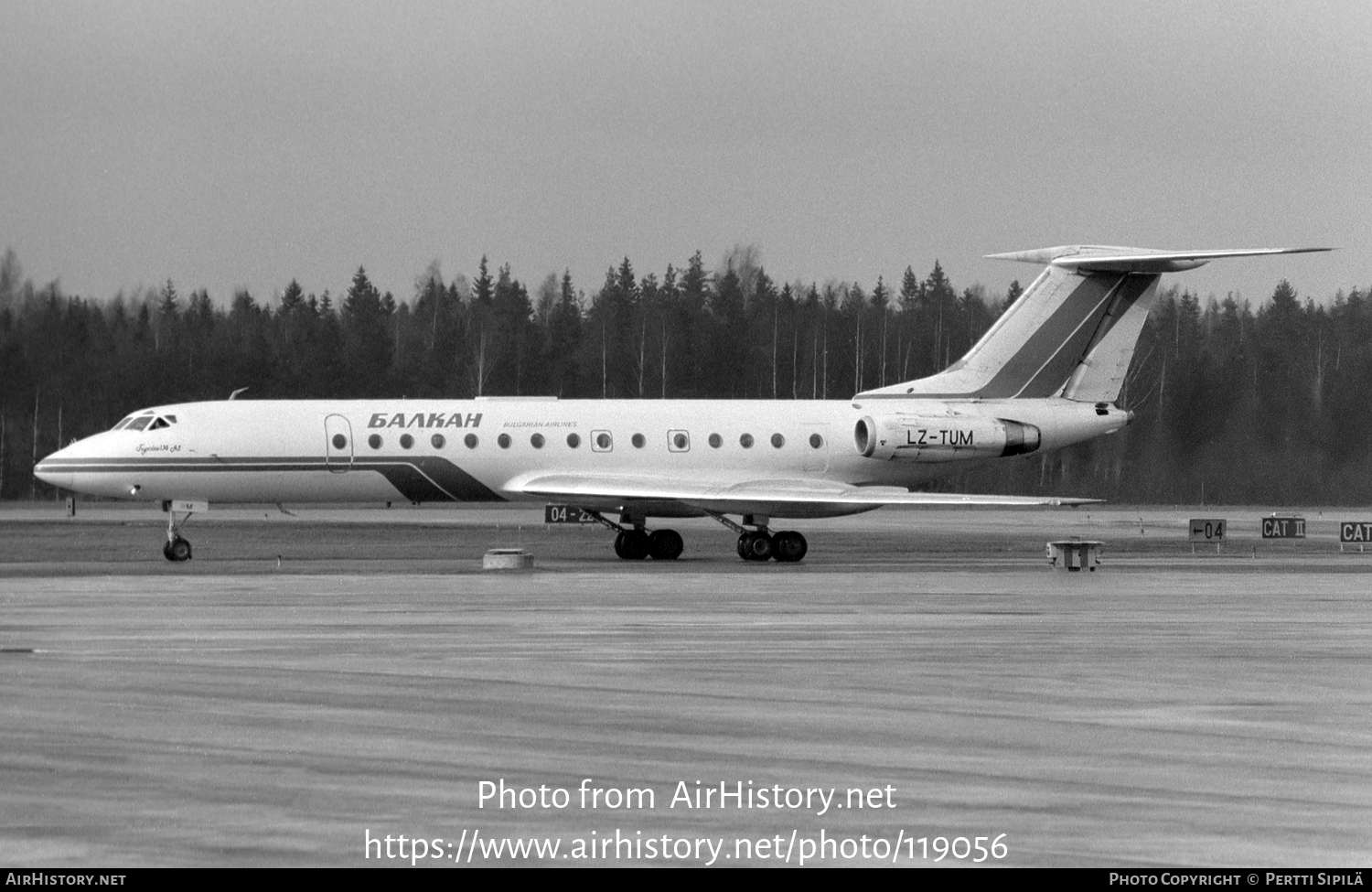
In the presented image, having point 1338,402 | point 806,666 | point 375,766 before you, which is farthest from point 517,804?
point 1338,402

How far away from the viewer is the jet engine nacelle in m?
32.6

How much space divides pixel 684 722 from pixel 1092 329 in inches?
948

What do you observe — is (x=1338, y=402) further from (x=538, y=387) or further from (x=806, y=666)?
(x=806, y=666)

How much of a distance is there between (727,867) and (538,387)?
2522 inches

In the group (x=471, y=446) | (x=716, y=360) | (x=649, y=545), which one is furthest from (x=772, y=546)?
(x=716, y=360)

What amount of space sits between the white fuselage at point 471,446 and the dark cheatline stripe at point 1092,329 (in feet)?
1.73

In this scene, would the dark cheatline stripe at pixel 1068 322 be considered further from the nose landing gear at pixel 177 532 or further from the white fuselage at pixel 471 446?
the nose landing gear at pixel 177 532

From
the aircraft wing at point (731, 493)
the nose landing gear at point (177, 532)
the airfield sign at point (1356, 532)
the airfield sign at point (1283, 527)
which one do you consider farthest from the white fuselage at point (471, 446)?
the airfield sign at point (1283, 527)

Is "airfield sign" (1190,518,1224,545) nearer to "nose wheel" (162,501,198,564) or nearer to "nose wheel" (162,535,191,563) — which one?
"nose wheel" (162,501,198,564)

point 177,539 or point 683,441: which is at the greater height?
point 683,441

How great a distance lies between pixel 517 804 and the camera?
341 inches

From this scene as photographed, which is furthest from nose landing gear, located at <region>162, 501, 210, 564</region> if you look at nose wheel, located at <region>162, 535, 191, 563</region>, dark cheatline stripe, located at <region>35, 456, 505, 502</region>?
dark cheatline stripe, located at <region>35, 456, 505, 502</region>

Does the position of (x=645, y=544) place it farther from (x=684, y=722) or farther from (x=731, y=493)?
(x=684, y=722)

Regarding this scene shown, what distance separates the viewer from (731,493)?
30.9 m
